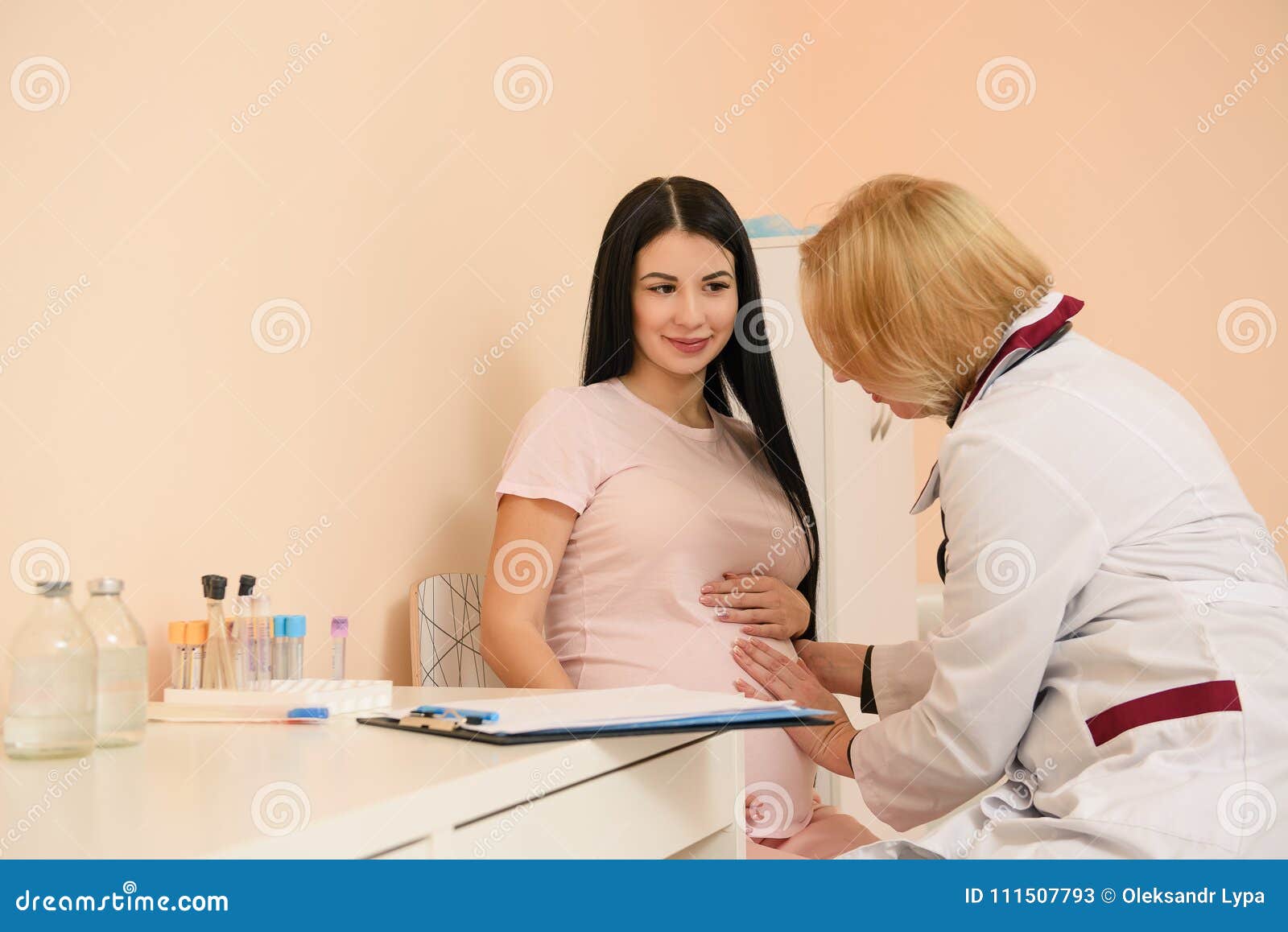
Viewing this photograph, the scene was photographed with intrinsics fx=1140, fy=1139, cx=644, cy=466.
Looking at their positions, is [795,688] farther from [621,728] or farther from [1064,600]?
[621,728]

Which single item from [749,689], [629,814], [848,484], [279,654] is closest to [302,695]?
[279,654]

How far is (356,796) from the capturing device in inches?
28.1

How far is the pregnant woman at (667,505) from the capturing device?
157 centimetres

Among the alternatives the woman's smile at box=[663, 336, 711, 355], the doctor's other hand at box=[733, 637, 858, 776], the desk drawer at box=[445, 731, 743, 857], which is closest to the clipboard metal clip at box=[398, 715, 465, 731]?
the desk drawer at box=[445, 731, 743, 857]

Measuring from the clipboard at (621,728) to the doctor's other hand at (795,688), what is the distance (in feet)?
1.66

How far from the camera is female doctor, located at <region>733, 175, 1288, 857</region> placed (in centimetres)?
100

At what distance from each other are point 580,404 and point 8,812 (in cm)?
110

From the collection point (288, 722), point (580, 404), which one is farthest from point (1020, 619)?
point (580, 404)

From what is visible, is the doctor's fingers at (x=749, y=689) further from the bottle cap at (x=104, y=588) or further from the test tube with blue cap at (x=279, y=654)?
the bottle cap at (x=104, y=588)

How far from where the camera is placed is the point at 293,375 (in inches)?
55.0

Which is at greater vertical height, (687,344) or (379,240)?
(379,240)

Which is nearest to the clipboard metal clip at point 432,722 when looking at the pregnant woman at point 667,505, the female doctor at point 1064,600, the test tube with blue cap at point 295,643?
the test tube with blue cap at point 295,643

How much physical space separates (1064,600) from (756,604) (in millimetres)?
643
